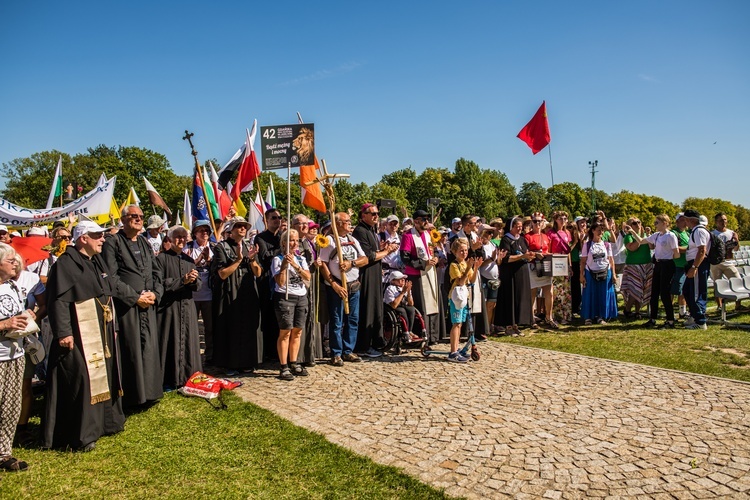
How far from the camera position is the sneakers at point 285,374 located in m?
6.76

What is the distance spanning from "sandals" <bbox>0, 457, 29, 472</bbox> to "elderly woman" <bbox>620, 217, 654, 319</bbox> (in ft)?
35.6

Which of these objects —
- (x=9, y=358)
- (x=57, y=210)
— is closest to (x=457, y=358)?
(x=9, y=358)

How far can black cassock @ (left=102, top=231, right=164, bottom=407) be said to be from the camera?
5379 millimetres

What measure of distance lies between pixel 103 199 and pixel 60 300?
7.55 meters

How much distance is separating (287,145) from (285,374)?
3.29 m

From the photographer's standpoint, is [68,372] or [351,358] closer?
[68,372]

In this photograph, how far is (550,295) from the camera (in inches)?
405

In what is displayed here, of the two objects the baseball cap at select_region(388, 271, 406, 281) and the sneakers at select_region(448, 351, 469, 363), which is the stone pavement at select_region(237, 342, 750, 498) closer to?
the sneakers at select_region(448, 351, 469, 363)

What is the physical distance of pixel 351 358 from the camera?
25.5 ft

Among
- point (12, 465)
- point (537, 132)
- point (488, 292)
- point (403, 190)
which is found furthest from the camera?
point (403, 190)

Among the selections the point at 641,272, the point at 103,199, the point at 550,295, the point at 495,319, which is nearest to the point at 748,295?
the point at 641,272

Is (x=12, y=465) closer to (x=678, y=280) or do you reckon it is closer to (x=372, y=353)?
(x=372, y=353)

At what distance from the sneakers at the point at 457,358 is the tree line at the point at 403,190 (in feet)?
84.6

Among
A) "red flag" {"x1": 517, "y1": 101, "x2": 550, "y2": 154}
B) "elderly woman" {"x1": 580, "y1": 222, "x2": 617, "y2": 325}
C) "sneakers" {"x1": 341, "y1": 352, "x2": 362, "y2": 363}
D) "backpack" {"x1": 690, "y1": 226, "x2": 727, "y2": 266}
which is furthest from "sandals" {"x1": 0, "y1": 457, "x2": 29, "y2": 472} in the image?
"red flag" {"x1": 517, "y1": 101, "x2": 550, "y2": 154}
